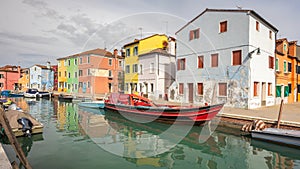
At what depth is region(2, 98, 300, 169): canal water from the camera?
6.51 meters

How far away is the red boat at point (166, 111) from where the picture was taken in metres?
11.3

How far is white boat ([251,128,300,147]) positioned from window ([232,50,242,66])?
7523 millimetres

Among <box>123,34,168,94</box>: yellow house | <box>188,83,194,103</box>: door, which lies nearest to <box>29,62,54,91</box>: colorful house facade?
<box>123,34,168,94</box>: yellow house

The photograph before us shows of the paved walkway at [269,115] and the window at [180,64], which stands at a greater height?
the window at [180,64]

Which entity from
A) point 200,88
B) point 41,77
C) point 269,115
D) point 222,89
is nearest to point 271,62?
point 222,89

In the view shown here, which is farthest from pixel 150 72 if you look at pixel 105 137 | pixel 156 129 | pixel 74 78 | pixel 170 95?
pixel 74 78

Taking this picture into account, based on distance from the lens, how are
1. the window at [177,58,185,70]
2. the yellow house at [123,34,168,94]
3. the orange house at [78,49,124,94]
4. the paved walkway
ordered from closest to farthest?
the paved walkway, the window at [177,58,185,70], the yellow house at [123,34,168,94], the orange house at [78,49,124,94]

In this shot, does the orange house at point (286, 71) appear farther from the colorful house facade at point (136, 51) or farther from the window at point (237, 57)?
the colorful house facade at point (136, 51)

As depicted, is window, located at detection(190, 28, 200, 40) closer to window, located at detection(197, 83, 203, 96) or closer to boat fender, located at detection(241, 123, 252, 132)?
window, located at detection(197, 83, 203, 96)

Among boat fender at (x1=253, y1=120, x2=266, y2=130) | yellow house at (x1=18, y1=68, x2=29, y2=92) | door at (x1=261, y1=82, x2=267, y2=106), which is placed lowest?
boat fender at (x1=253, y1=120, x2=266, y2=130)

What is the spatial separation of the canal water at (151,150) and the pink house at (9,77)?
167ft

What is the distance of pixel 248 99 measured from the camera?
1464 cm

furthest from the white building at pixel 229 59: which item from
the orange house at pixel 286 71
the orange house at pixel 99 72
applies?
the orange house at pixel 99 72

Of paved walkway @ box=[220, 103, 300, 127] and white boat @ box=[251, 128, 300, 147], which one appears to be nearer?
white boat @ box=[251, 128, 300, 147]
